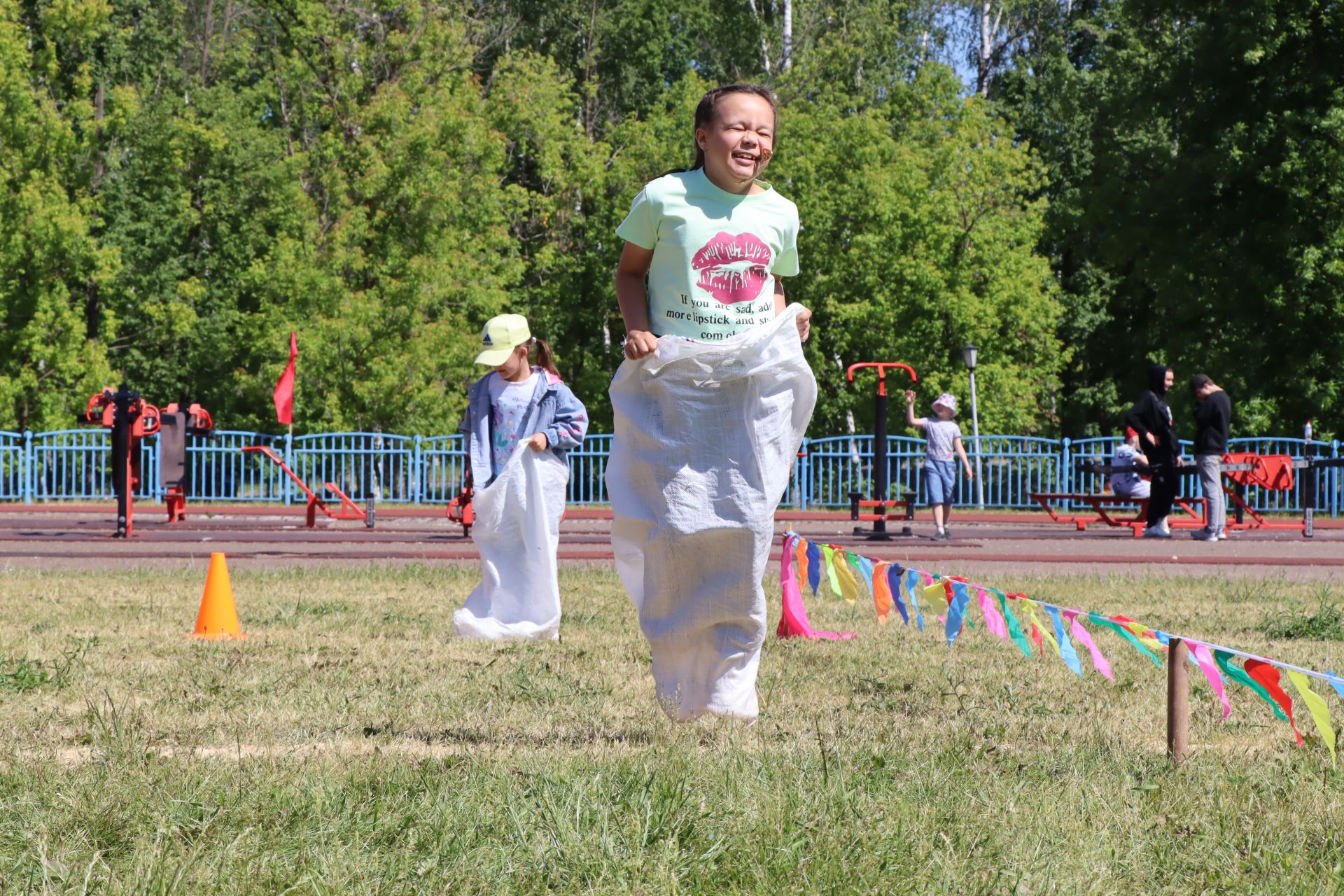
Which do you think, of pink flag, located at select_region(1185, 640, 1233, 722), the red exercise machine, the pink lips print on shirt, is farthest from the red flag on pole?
pink flag, located at select_region(1185, 640, 1233, 722)

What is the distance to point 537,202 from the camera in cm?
4069

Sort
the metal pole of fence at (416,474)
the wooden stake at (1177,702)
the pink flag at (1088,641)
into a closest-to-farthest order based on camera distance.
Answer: the wooden stake at (1177,702) < the pink flag at (1088,641) < the metal pole of fence at (416,474)

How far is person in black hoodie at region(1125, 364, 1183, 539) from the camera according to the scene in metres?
18.7

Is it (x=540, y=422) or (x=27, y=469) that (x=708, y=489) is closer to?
(x=540, y=422)

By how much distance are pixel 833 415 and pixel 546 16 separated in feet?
62.2

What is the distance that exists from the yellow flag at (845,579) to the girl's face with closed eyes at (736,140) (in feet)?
7.46

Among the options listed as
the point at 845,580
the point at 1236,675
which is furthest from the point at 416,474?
the point at 1236,675

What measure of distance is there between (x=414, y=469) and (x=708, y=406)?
27.1 metres

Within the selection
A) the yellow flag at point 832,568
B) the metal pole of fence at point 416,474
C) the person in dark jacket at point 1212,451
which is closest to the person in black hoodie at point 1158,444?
the person in dark jacket at point 1212,451

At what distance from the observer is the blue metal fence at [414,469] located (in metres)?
30.5

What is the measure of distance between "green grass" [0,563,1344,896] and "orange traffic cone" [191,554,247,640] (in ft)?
1.65

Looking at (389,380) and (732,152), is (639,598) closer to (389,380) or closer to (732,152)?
(732,152)

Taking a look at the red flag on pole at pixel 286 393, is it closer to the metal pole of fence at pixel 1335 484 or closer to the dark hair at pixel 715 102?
the dark hair at pixel 715 102

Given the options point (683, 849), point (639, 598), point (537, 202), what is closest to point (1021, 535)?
point (639, 598)
